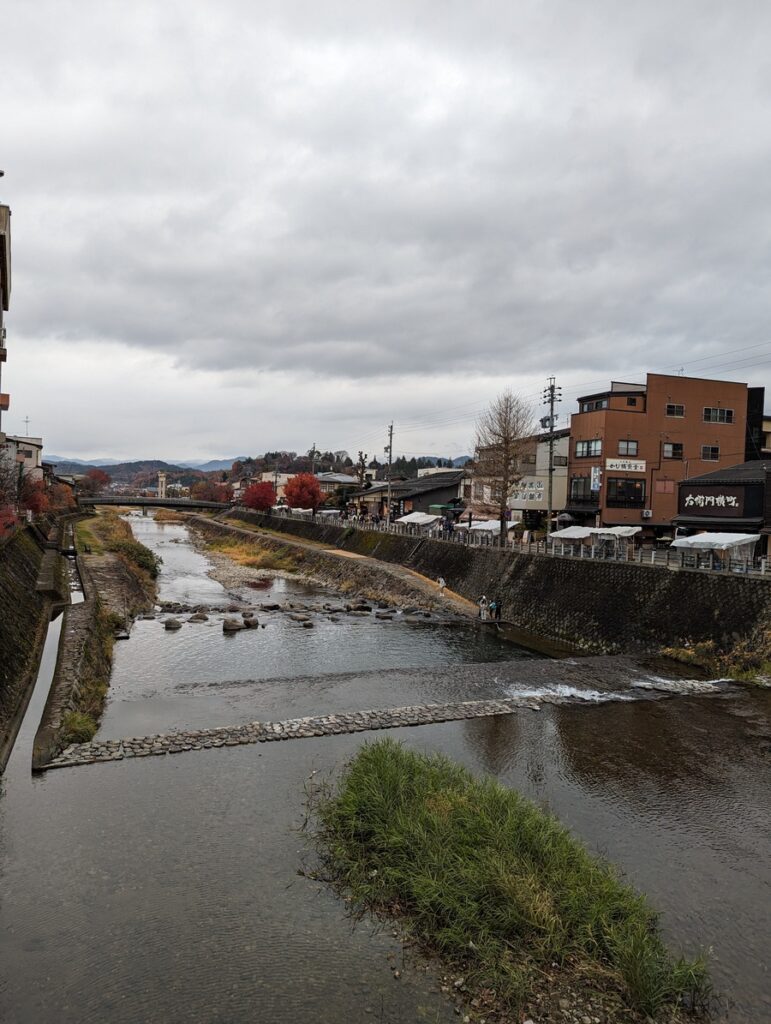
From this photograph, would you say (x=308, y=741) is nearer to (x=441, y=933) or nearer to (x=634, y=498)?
(x=441, y=933)

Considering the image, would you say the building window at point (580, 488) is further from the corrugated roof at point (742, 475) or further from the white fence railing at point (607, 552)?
the corrugated roof at point (742, 475)

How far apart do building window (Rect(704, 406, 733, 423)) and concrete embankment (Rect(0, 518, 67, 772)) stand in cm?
4132

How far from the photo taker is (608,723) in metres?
17.8

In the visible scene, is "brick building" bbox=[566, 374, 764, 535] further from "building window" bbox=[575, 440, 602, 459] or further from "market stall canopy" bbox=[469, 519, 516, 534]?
"market stall canopy" bbox=[469, 519, 516, 534]

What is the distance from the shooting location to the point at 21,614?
23281 millimetres

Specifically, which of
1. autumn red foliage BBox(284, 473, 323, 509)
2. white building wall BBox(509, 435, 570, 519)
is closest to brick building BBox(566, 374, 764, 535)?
white building wall BBox(509, 435, 570, 519)

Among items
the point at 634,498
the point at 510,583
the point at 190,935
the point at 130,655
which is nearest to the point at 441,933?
the point at 190,935

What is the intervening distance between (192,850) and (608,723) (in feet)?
39.4

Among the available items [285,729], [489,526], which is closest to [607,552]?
[489,526]

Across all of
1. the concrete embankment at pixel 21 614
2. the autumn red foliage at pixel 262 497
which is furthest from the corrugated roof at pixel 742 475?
the autumn red foliage at pixel 262 497

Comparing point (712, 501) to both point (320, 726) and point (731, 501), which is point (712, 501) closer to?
point (731, 501)

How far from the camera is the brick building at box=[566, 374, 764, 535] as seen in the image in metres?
41.0

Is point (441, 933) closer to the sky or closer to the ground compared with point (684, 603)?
closer to the ground

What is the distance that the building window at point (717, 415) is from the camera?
42.2 metres
